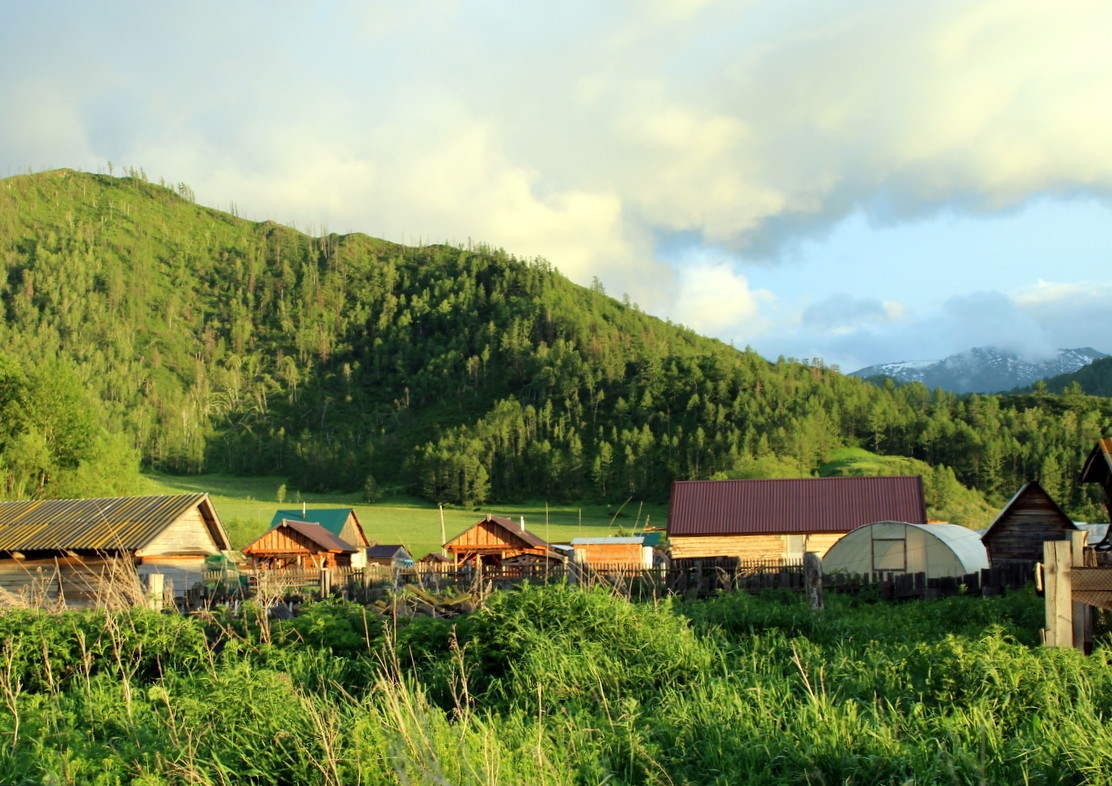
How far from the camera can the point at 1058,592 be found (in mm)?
10148

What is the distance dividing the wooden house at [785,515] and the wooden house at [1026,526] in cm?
858

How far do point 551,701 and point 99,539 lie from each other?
17.9 meters

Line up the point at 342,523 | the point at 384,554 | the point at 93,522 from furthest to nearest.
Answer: the point at 342,523 → the point at 384,554 → the point at 93,522

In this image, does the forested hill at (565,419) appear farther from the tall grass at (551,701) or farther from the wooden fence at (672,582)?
the tall grass at (551,701)

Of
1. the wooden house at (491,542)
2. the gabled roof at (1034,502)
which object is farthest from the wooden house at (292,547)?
the gabled roof at (1034,502)

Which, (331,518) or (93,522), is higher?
(93,522)

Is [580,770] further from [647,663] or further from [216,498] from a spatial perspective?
[216,498]

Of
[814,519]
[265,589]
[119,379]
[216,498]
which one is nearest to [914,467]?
[814,519]

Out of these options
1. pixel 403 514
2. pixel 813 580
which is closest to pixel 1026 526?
pixel 813 580

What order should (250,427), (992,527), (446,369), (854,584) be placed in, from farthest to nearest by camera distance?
(446,369) → (250,427) → (992,527) → (854,584)

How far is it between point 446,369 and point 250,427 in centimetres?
4055

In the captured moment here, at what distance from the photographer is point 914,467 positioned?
323 ft

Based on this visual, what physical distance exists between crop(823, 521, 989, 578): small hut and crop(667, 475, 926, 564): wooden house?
10.2 m

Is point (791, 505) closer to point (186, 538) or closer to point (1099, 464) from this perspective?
point (1099, 464)
